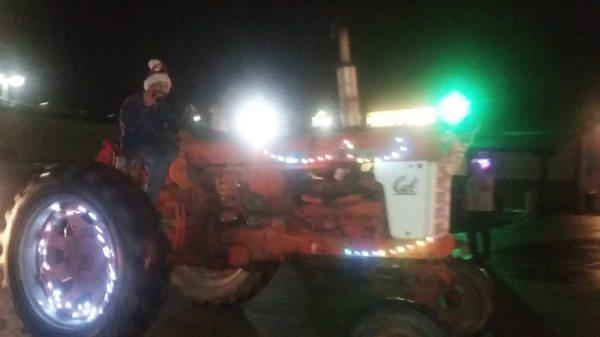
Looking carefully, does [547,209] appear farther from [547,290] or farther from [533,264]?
[547,290]

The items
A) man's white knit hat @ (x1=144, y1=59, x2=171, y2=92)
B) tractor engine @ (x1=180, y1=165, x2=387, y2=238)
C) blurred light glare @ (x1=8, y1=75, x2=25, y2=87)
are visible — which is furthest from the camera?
blurred light glare @ (x1=8, y1=75, x2=25, y2=87)

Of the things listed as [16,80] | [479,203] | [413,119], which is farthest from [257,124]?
[16,80]

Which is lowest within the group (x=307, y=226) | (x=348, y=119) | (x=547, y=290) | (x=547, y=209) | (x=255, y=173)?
(x=547, y=209)

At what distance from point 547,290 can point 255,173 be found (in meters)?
4.92

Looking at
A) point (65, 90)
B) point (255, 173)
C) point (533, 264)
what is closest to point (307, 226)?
point (255, 173)

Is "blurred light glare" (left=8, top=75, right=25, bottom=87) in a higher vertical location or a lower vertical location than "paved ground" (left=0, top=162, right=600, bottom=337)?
higher

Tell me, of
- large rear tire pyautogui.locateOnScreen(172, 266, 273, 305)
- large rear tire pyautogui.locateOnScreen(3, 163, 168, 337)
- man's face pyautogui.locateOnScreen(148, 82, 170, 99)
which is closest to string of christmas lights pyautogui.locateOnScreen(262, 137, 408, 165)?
man's face pyautogui.locateOnScreen(148, 82, 170, 99)

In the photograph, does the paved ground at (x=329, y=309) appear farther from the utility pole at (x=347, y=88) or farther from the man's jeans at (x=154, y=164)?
the utility pole at (x=347, y=88)

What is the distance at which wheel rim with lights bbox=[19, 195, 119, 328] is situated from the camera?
514 cm

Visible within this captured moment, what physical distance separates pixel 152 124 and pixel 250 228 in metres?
1.12

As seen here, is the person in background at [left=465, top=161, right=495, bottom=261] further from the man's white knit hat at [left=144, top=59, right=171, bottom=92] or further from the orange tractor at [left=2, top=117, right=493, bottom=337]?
the man's white knit hat at [left=144, top=59, right=171, bottom=92]

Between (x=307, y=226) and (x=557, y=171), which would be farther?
(x=557, y=171)

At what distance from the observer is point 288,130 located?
5.68 m

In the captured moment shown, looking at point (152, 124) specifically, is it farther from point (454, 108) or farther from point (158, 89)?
point (454, 108)
